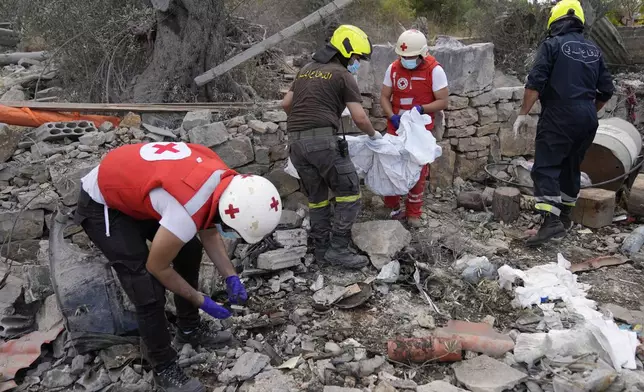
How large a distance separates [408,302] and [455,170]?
265cm

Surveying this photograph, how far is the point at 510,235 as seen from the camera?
16.0 feet

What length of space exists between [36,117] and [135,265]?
9.84ft

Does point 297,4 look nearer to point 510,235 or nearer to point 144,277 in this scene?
point 510,235

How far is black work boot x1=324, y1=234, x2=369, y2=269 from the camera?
4148 millimetres

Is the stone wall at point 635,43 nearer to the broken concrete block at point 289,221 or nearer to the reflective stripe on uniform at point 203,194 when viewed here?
the broken concrete block at point 289,221

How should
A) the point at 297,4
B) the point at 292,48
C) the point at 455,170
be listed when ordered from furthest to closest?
the point at 297,4 < the point at 292,48 < the point at 455,170

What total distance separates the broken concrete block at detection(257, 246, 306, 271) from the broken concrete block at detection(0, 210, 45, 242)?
193 cm

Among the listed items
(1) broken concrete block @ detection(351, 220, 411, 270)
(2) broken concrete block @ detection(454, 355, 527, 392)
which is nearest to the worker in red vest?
(1) broken concrete block @ detection(351, 220, 411, 270)

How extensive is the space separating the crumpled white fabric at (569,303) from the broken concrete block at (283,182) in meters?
2.12

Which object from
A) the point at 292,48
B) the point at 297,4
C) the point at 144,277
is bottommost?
the point at 144,277

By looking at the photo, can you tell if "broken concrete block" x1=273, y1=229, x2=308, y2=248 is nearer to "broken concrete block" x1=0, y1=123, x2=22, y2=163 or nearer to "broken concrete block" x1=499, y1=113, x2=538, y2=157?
"broken concrete block" x1=0, y1=123, x2=22, y2=163

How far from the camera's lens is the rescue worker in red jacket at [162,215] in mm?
2455

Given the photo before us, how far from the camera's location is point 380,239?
4.27 m

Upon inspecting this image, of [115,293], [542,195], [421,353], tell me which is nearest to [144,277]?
[115,293]
